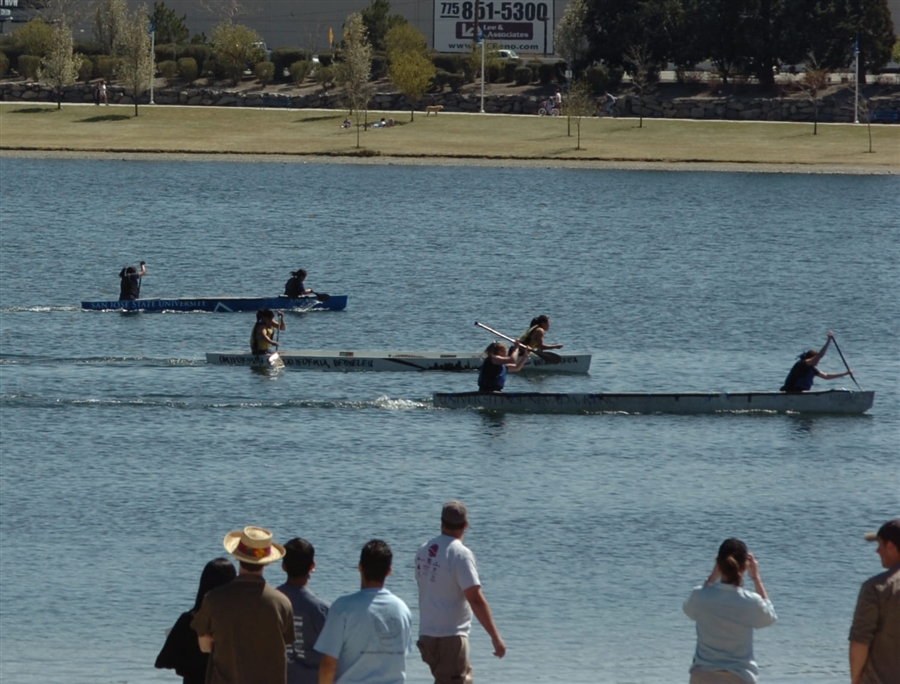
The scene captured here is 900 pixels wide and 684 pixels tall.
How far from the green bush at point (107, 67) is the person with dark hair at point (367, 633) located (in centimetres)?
10137

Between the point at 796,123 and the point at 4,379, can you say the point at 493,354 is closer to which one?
the point at 4,379


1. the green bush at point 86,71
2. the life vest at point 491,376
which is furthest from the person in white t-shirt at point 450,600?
the green bush at point 86,71

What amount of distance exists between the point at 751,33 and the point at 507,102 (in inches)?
658

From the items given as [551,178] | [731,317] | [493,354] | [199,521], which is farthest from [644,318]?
[551,178]

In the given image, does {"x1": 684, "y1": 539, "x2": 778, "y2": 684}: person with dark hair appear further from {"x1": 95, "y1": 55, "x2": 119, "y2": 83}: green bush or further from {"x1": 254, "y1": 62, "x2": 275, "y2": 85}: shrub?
{"x1": 95, "y1": 55, "x2": 119, "y2": 83}: green bush

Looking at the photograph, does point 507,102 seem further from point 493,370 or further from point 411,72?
point 493,370

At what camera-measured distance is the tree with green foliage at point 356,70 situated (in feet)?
321

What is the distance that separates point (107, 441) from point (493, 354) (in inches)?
291

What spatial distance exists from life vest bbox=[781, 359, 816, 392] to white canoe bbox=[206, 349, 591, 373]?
5.53 meters

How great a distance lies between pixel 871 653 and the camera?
991cm

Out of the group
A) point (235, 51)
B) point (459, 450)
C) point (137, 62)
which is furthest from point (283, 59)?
point (459, 450)

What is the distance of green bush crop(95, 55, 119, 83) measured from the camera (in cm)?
10693

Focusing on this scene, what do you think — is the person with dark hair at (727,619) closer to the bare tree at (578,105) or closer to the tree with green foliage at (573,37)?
the bare tree at (578,105)

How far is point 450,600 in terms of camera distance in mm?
11008
